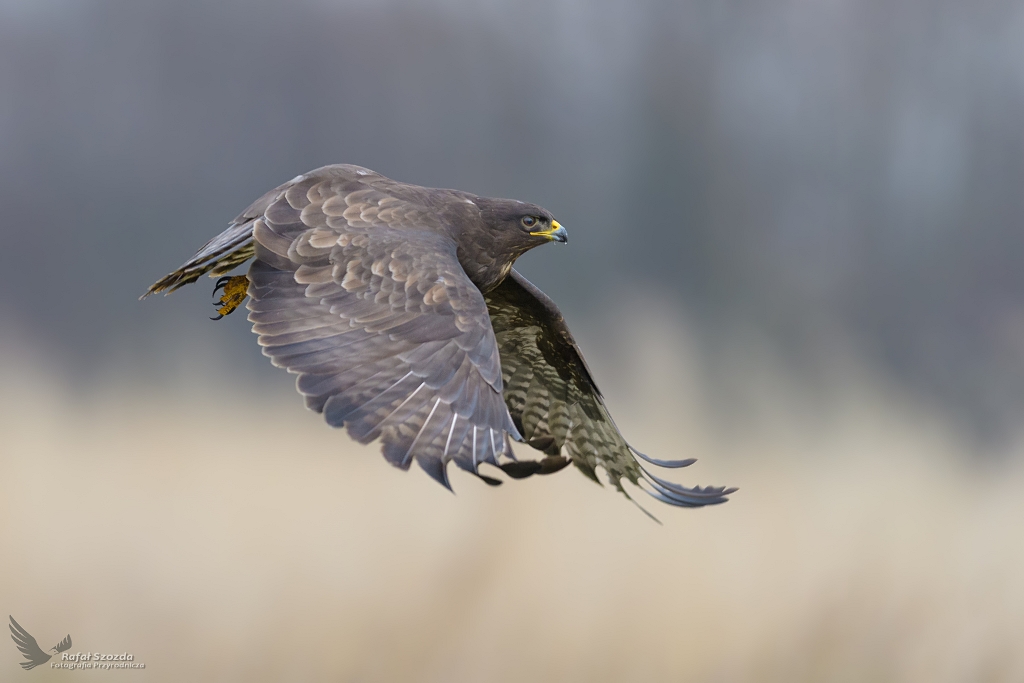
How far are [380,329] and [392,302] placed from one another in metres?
0.17

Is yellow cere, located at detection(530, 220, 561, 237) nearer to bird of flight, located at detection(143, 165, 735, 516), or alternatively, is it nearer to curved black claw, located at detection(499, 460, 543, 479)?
bird of flight, located at detection(143, 165, 735, 516)

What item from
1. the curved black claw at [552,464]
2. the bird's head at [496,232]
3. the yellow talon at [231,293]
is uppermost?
the bird's head at [496,232]

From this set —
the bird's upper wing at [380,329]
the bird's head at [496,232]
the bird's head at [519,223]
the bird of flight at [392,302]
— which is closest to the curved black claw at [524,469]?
the bird of flight at [392,302]

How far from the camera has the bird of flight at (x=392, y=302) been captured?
14.4 ft

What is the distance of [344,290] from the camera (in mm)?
4855

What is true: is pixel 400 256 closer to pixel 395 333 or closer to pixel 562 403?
pixel 395 333

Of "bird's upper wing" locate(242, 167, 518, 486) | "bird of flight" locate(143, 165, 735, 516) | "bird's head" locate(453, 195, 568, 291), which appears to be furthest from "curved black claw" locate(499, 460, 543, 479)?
"bird's head" locate(453, 195, 568, 291)

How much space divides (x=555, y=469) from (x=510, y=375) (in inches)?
111

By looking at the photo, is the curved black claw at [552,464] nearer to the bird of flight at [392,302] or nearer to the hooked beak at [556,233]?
the bird of flight at [392,302]

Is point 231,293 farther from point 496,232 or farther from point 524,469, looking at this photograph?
point 524,469

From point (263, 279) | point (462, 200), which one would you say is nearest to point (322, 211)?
point (263, 279)

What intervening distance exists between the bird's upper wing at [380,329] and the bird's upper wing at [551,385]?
148 cm

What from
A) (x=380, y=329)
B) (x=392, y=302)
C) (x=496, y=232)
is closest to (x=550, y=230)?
(x=496, y=232)

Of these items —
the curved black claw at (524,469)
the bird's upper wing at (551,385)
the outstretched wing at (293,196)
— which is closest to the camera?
the curved black claw at (524,469)
